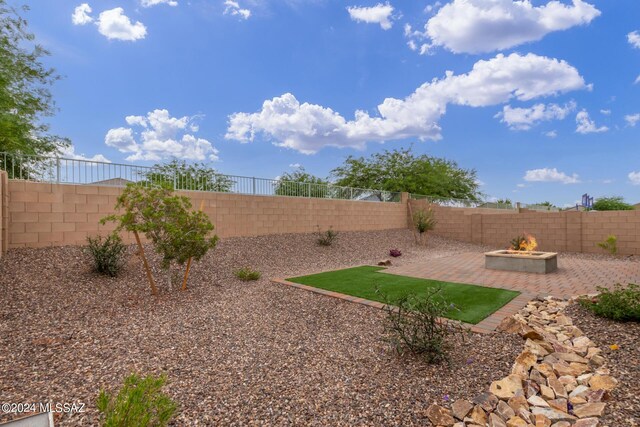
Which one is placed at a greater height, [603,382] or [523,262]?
[523,262]

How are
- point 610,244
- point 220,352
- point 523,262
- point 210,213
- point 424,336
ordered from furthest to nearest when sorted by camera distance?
point 610,244 < point 210,213 < point 523,262 < point 220,352 < point 424,336

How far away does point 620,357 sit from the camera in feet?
10.6

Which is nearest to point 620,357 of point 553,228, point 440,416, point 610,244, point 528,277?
point 440,416

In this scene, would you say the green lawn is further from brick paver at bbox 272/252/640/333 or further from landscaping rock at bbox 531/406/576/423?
landscaping rock at bbox 531/406/576/423

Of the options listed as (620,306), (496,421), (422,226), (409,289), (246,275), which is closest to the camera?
(496,421)

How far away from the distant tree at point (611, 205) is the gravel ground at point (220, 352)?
32737 mm

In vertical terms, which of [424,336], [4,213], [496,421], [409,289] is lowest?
[496,421]

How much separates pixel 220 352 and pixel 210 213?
6.88m

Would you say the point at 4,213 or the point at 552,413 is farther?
the point at 4,213

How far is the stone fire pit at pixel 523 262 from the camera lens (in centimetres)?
822

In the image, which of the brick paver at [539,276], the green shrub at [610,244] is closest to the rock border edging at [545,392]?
the brick paver at [539,276]

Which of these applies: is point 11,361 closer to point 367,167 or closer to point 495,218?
point 495,218

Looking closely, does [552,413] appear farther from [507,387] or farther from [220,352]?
[220,352]

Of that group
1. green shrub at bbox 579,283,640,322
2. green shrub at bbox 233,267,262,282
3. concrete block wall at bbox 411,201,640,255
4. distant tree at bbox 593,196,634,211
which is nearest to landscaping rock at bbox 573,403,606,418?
green shrub at bbox 579,283,640,322
